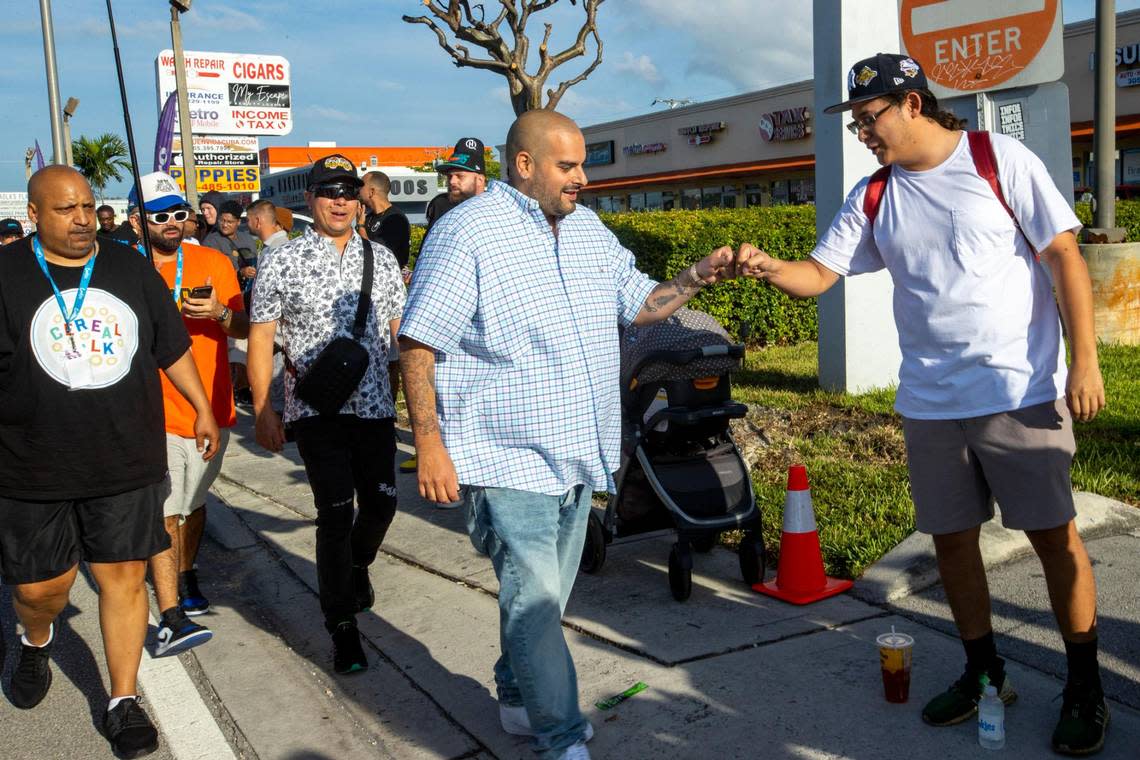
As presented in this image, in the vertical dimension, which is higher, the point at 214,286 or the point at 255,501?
the point at 214,286

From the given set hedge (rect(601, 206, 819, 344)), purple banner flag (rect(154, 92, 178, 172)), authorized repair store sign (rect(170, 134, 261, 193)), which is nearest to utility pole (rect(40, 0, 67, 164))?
purple banner flag (rect(154, 92, 178, 172))

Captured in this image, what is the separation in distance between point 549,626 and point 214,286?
8.85 feet

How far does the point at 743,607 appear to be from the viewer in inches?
187

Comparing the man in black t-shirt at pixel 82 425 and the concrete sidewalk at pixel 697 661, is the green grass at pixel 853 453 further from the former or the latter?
the man in black t-shirt at pixel 82 425

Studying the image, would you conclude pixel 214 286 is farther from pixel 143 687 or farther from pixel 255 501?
pixel 255 501

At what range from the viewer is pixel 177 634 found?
4633 mm

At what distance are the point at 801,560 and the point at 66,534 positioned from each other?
2924 mm

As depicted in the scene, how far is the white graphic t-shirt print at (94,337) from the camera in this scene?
12.7 ft

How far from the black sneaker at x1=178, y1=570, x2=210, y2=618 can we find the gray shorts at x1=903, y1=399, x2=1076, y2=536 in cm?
350

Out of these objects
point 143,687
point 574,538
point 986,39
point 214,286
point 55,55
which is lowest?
point 143,687

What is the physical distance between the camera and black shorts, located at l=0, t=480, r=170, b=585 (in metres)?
3.95

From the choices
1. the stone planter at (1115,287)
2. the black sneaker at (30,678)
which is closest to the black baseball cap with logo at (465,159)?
the black sneaker at (30,678)

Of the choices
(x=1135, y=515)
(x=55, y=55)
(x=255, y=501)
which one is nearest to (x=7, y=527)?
(x=255, y=501)

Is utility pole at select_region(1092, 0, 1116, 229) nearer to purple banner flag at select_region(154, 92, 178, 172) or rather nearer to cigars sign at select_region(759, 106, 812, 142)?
purple banner flag at select_region(154, 92, 178, 172)
